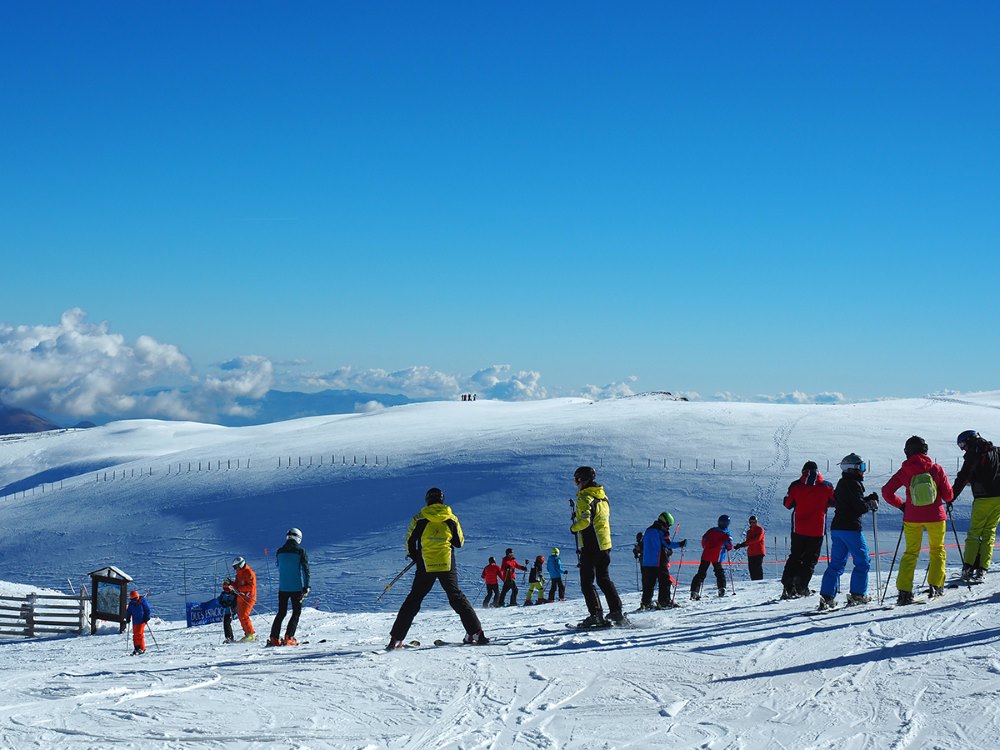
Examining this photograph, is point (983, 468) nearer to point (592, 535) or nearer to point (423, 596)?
point (592, 535)

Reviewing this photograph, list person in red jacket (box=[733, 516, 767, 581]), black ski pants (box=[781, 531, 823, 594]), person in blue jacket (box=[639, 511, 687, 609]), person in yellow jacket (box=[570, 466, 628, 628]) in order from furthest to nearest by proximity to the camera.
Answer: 1. person in red jacket (box=[733, 516, 767, 581])
2. person in blue jacket (box=[639, 511, 687, 609])
3. black ski pants (box=[781, 531, 823, 594])
4. person in yellow jacket (box=[570, 466, 628, 628])

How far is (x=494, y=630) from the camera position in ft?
38.6

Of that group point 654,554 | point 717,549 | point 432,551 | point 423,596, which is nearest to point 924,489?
point 654,554

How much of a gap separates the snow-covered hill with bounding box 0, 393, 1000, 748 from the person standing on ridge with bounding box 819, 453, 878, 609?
0.51 meters

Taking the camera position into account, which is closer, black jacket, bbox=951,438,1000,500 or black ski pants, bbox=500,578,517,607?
black jacket, bbox=951,438,1000,500

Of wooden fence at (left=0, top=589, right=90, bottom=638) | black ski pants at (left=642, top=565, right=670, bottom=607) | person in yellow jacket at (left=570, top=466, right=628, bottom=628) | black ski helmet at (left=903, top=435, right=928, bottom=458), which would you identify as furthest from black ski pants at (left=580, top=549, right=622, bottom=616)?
wooden fence at (left=0, top=589, right=90, bottom=638)

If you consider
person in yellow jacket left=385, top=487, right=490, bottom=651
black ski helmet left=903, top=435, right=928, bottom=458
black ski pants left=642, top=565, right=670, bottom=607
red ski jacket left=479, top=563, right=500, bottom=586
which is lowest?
red ski jacket left=479, top=563, right=500, bottom=586

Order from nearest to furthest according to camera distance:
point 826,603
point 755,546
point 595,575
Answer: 1. point 595,575
2. point 826,603
3. point 755,546

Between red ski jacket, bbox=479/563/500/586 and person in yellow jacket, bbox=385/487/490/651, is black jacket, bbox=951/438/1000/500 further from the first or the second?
red ski jacket, bbox=479/563/500/586

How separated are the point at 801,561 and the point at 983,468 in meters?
2.83

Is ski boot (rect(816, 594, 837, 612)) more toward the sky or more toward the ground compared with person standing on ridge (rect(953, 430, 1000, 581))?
more toward the ground

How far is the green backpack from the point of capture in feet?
31.4

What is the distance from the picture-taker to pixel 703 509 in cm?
3441

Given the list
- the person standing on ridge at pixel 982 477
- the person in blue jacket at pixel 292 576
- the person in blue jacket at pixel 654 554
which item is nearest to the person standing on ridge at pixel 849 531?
the person standing on ridge at pixel 982 477
